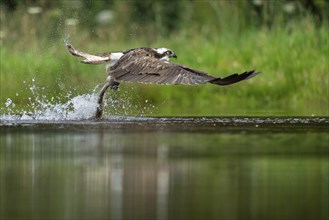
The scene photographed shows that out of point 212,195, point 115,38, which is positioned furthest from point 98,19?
point 212,195

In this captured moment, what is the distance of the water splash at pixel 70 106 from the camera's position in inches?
508

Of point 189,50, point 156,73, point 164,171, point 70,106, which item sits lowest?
point 164,171

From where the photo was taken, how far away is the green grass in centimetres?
1675

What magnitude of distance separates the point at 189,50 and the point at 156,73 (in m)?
6.34

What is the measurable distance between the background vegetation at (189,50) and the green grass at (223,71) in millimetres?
16

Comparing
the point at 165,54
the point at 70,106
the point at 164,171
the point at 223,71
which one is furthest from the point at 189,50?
the point at 164,171

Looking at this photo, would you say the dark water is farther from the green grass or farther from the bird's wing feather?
the green grass

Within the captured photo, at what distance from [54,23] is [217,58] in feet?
10.1

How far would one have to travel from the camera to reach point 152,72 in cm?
1202

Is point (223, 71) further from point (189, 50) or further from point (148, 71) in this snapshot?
point (148, 71)

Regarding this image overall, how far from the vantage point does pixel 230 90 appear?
1739 centimetres

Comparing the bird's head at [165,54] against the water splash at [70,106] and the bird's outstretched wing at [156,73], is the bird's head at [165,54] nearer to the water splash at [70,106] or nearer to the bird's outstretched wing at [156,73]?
the bird's outstretched wing at [156,73]

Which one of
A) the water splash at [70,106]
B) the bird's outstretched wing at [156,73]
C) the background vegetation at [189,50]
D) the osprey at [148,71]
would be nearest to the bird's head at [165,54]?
the osprey at [148,71]

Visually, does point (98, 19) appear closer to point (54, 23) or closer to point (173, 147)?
point (54, 23)
